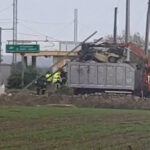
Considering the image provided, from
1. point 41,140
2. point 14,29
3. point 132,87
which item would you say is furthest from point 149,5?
Result: point 41,140

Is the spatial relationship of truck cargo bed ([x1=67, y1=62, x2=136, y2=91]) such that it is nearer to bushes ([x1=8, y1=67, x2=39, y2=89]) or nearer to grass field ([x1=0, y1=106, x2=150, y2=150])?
bushes ([x1=8, y1=67, x2=39, y2=89])

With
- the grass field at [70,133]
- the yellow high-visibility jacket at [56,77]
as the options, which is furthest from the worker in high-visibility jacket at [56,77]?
the grass field at [70,133]

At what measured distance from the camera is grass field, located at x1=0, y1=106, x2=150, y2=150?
626 inches

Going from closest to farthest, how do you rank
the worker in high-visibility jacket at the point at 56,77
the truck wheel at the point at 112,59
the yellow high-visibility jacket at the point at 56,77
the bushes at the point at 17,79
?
the truck wheel at the point at 112,59 < the worker in high-visibility jacket at the point at 56,77 < the yellow high-visibility jacket at the point at 56,77 < the bushes at the point at 17,79

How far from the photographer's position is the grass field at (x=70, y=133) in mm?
15906

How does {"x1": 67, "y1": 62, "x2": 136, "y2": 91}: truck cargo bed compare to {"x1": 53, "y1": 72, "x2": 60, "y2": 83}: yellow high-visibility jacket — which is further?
{"x1": 53, "y1": 72, "x2": 60, "y2": 83}: yellow high-visibility jacket

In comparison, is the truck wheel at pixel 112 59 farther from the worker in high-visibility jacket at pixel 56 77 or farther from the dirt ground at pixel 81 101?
the dirt ground at pixel 81 101

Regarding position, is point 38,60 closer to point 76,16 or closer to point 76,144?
point 76,16

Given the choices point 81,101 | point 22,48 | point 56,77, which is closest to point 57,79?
point 56,77

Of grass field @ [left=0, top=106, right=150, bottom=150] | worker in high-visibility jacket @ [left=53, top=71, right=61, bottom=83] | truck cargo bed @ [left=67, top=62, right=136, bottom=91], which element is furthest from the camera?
worker in high-visibility jacket @ [left=53, top=71, right=61, bottom=83]

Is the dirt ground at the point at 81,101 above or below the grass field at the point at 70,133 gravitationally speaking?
below

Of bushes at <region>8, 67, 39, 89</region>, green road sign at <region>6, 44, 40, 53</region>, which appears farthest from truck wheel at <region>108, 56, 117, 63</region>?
bushes at <region>8, 67, 39, 89</region>

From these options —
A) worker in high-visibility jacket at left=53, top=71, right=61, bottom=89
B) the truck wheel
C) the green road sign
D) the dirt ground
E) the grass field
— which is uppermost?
the green road sign

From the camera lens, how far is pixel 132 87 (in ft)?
165
